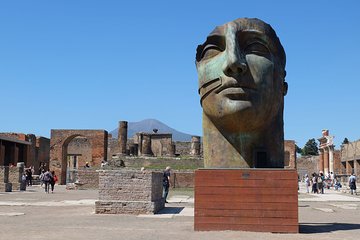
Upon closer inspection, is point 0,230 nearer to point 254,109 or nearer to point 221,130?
point 221,130

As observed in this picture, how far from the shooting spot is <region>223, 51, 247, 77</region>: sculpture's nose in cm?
836

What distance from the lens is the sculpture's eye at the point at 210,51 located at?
9023 millimetres

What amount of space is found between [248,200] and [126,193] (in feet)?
18.0

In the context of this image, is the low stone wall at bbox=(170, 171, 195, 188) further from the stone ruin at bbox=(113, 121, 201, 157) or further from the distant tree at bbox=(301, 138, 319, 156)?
the distant tree at bbox=(301, 138, 319, 156)

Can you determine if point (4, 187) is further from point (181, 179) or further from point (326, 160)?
point (326, 160)

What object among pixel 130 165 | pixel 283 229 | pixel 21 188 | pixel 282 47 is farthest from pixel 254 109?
pixel 130 165

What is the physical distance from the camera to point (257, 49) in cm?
876

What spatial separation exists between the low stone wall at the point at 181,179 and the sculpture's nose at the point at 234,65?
23.1m

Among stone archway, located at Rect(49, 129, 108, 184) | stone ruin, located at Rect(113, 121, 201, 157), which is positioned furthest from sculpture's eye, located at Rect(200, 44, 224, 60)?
stone archway, located at Rect(49, 129, 108, 184)

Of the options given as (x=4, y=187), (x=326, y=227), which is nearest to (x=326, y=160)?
(x=4, y=187)

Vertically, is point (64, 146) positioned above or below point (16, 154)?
above

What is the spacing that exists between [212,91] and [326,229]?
361 cm

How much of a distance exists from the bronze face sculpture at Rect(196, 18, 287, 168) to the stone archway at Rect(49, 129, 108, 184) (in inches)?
1309

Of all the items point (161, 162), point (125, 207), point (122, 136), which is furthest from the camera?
point (122, 136)
